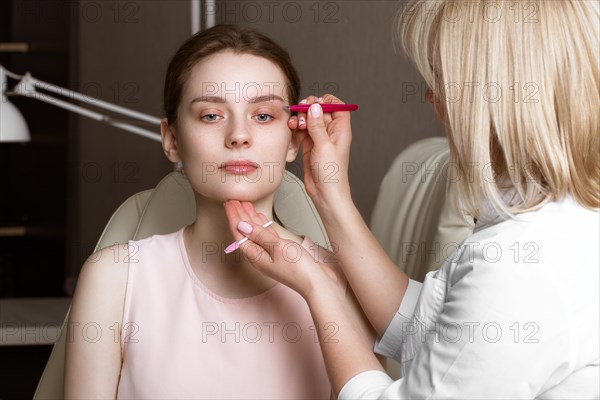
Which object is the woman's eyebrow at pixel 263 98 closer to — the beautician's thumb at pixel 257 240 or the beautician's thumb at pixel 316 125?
the beautician's thumb at pixel 316 125

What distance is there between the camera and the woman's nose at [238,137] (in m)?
1.26

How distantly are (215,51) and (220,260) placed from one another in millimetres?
333

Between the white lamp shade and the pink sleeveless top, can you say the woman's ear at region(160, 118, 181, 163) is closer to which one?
the pink sleeveless top

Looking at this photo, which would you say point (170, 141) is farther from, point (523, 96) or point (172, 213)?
point (523, 96)

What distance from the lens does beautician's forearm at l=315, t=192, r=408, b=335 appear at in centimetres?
132

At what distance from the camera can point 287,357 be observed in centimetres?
133

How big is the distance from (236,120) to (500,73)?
1.38ft

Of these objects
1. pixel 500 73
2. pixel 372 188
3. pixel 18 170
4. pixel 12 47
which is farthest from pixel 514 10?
pixel 18 170

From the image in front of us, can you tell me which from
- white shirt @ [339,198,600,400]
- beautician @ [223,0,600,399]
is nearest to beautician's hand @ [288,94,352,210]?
beautician @ [223,0,600,399]

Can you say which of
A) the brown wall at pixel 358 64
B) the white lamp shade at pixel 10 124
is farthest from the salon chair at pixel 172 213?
the brown wall at pixel 358 64

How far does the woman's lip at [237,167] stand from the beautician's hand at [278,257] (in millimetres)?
60

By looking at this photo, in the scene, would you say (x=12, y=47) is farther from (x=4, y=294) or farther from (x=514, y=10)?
(x=514, y=10)

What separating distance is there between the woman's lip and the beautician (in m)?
0.24

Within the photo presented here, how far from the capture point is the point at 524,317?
38.6 inches
